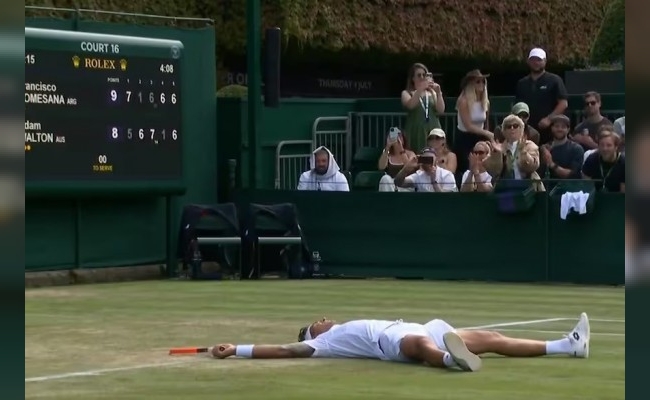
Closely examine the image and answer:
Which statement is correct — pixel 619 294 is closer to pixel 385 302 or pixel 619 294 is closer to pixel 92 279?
pixel 385 302

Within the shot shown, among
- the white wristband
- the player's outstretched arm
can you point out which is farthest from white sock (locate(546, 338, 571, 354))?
the white wristband

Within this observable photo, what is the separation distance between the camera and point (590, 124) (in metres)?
18.2

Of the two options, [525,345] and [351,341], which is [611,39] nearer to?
[525,345]

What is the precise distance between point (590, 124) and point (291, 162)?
4.72 metres

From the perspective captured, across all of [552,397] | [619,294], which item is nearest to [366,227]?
[619,294]

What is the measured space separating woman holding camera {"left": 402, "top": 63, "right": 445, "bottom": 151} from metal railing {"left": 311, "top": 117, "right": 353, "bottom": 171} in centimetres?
176

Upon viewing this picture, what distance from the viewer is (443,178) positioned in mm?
18297

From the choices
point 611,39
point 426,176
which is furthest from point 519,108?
point 611,39

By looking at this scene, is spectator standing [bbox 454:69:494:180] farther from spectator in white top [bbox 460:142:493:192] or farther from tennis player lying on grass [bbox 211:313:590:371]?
tennis player lying on grass [bbox 211:313:590:371]

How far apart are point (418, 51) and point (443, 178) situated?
8.73 meters

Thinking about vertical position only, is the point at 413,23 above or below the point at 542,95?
above

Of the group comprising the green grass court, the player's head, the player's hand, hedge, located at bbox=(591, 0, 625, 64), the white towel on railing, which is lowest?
the green grass court

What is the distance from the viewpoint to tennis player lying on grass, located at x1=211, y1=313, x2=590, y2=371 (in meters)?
8.76

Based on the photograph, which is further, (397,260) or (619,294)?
(397,260)
